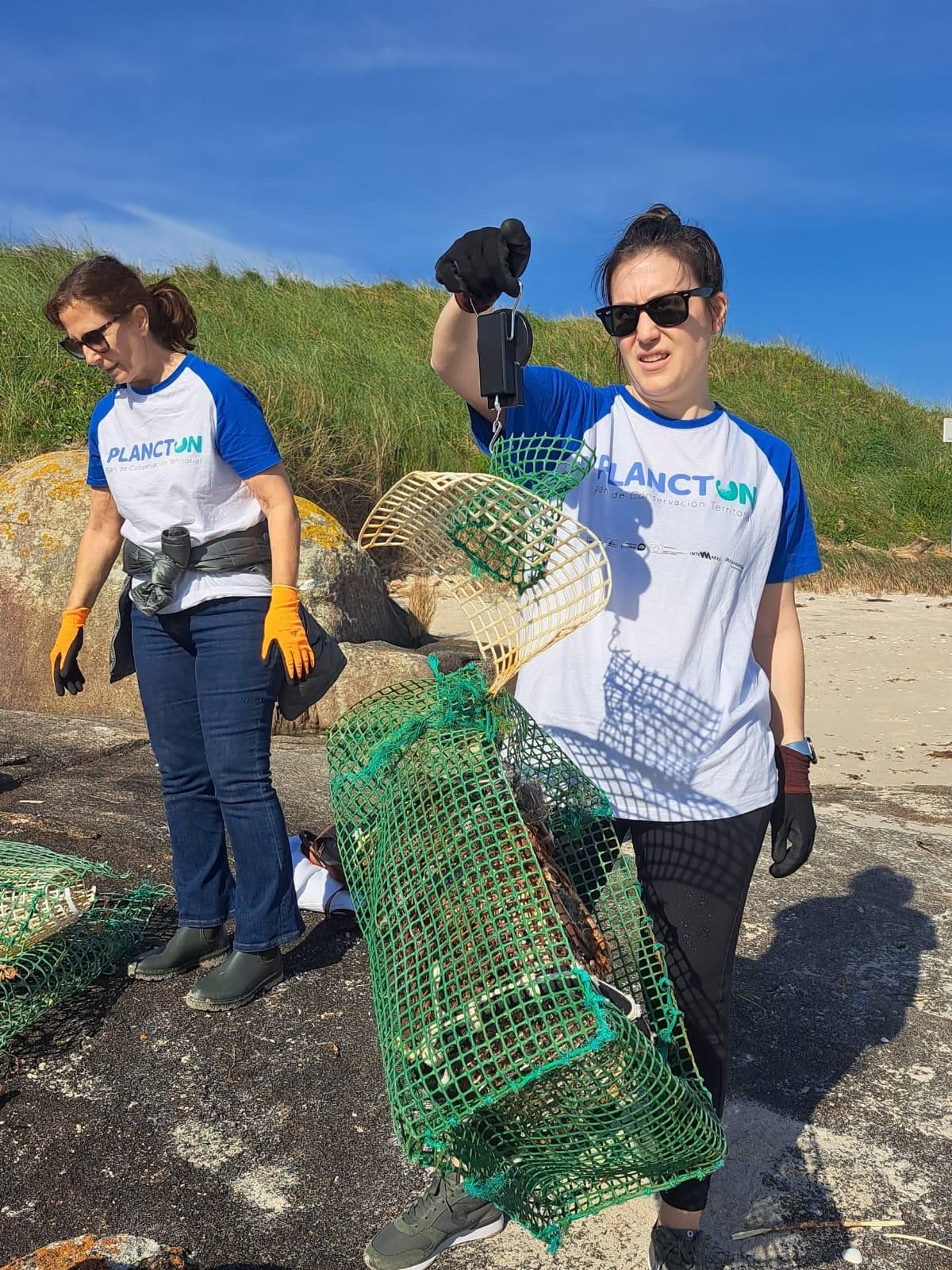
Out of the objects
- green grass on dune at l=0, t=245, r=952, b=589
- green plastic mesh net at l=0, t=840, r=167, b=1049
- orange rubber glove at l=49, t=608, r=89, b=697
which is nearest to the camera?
green plastic mesh net at l=0, t=840, r=167, b=1049

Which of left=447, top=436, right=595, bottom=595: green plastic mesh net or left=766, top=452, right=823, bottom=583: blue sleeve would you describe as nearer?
left=447, top=436, right=595, bottom=595: green plastic mesh net

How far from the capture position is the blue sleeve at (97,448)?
3049 mm

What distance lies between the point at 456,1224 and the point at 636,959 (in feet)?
2.38

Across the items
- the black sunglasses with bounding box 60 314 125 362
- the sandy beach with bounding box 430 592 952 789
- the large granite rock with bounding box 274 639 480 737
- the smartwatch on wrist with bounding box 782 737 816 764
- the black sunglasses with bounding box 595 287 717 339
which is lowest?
the sandy beach with bounding box 430 592 952 789

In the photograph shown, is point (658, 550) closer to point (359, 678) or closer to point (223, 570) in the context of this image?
point (223, 570)

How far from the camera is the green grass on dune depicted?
10477mm

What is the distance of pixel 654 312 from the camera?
6.38 ft

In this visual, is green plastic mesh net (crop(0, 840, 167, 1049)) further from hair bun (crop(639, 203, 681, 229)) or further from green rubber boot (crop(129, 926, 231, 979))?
hair bun (crop(639, 203, 681, 229))

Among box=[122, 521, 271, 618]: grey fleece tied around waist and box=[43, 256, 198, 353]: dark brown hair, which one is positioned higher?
box=[43, 256, 198, 353]: dark brown hair

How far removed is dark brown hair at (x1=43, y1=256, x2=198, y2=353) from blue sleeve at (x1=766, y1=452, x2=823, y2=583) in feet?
5.60

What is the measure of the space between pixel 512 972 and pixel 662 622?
730 mm

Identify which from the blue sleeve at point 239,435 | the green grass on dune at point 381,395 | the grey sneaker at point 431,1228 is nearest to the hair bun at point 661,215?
the blue sleeve at point 239,435

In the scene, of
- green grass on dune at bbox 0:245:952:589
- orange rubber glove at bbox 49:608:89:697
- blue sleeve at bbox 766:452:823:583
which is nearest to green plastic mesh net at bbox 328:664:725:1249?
blue sleeve at bbox 766:452:823:583

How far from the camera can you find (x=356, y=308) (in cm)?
1906
